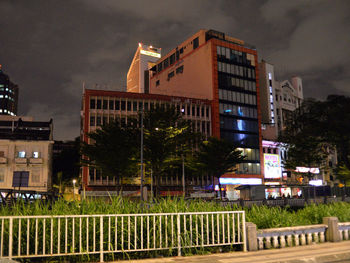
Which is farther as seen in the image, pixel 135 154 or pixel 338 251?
pixel 135 154

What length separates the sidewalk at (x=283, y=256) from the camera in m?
8.09

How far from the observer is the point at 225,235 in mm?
9414

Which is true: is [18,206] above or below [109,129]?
below

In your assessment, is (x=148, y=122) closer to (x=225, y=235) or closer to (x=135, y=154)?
(x=135, y=154)

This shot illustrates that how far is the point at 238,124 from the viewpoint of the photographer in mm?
71688

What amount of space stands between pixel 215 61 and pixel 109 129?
3702cm

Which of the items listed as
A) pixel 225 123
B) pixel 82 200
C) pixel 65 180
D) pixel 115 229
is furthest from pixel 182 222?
pixel 65 180

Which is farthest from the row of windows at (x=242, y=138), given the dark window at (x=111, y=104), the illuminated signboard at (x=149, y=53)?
the illuminated signboard at (x=149, y=53)

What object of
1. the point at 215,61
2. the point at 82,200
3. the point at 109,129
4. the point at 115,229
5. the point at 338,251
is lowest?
the point at 338,251

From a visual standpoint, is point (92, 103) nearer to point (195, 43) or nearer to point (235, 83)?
point (195, 43)

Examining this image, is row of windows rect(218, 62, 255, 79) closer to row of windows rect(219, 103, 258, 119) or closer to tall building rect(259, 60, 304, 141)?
row of windows rect(219, 103, 258, 119)

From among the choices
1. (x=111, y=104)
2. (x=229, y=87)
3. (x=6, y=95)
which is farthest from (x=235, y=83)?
(x=6, y=95)

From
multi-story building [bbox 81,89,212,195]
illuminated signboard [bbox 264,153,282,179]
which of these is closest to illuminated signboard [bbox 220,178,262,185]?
multi-story building [bbox 81,89,212,195]

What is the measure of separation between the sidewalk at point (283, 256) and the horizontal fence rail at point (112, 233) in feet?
1.23
